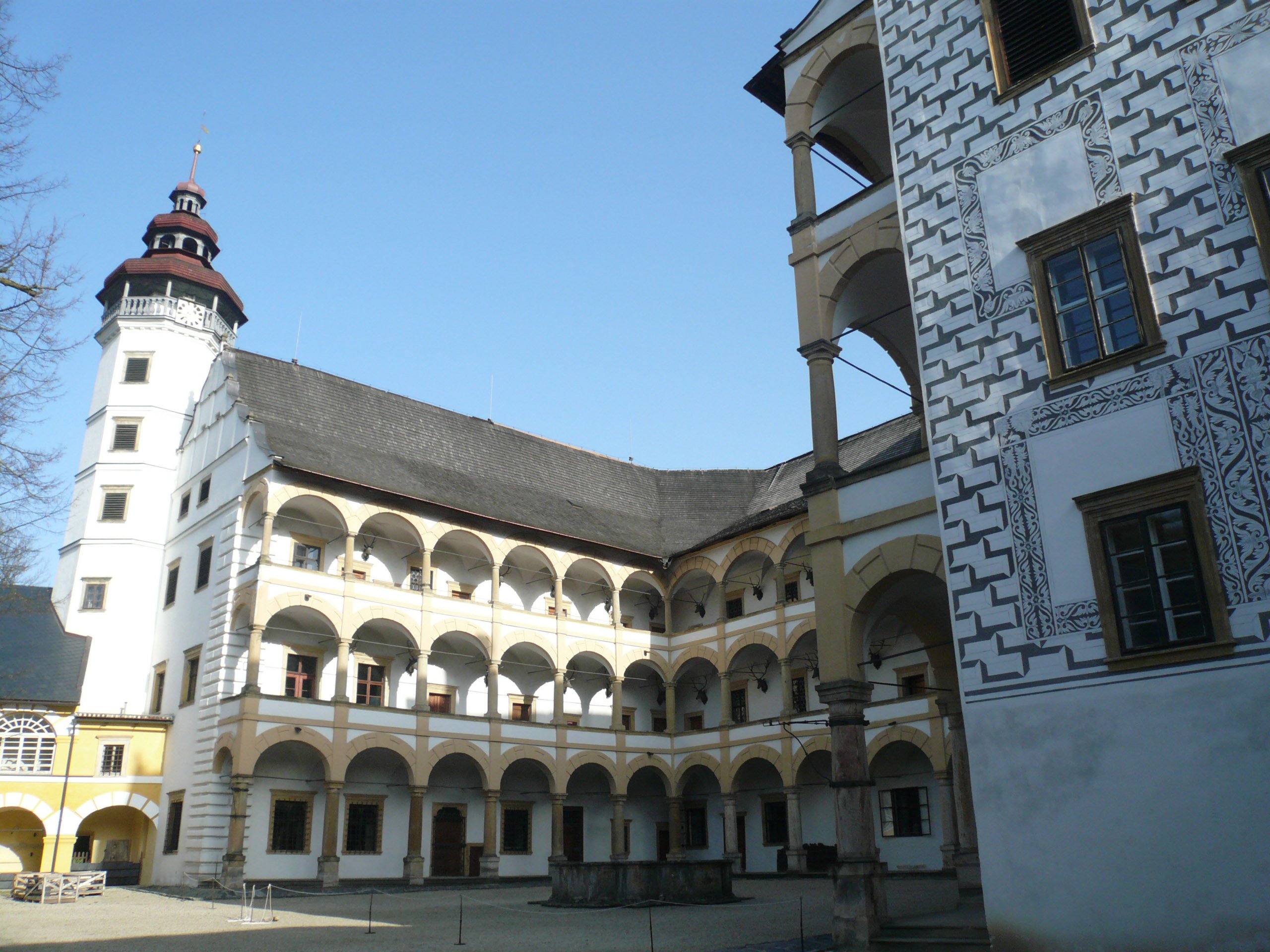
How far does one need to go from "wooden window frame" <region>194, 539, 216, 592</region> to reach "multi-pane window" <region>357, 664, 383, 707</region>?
4.82m

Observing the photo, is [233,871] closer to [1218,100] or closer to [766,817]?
[766,817]

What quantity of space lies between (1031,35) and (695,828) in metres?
27.5

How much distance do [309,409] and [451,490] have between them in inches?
195

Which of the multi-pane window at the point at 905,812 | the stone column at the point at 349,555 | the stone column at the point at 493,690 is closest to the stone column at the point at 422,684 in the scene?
the stone column at the point at 493,690

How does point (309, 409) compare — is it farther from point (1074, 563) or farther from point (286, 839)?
point (1074, 563)

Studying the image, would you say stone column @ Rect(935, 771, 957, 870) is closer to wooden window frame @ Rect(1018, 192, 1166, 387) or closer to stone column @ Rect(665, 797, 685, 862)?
stone column @ Rect(665, 797, 685, 862)

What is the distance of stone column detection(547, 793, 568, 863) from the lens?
29750 millimetres

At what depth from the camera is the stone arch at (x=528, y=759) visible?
28.8m

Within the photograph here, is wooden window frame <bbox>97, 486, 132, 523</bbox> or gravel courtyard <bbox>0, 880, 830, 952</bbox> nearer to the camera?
gravel courtyard <bbox>0, 880, 830, 952</bbox>

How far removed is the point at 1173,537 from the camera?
9031 mm

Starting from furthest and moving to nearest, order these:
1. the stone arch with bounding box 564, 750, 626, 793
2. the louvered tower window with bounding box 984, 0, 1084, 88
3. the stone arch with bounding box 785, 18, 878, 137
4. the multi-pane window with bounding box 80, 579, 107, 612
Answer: the multi-pane window with bounding box 80, 579, 107, 612 < the stone arch with bounding box 564, 750, 626, 793 < the stone arch with bounding box 785, 18, 878, 137 < the louvered tower window with bounding box 984, 0, 1084, 88

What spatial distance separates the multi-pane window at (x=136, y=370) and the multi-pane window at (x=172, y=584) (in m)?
6.92

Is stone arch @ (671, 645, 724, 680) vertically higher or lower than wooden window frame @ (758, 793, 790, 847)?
higher

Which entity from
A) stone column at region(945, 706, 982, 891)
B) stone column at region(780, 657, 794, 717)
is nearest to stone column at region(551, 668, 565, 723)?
stone column at region(780, 657, 794, 717)
